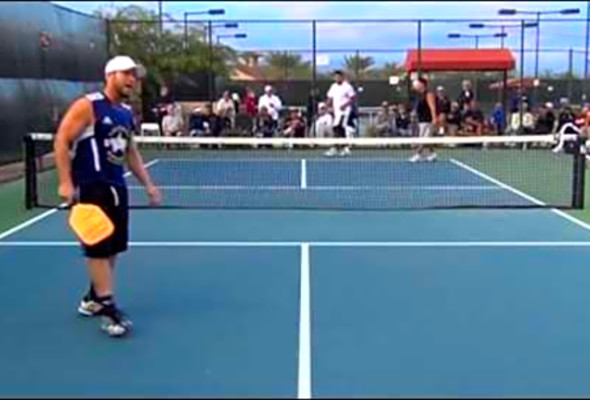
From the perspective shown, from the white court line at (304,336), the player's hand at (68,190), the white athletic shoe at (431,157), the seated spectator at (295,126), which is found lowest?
the white court line at (304,336)

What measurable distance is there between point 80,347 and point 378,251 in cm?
348

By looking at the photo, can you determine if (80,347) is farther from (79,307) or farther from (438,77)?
(438,77)

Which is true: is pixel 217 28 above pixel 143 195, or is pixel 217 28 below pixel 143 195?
above

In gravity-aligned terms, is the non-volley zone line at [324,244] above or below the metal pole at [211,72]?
below

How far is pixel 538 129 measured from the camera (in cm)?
2286

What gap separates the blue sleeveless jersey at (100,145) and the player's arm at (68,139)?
6cm

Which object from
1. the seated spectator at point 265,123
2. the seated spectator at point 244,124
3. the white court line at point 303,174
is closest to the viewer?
the white court line at point 303,174

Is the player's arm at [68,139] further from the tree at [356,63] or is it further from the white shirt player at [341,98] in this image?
the tree at [356,63]

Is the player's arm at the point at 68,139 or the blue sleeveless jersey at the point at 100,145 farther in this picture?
the blue sleeveless jersey at the point at 100,145

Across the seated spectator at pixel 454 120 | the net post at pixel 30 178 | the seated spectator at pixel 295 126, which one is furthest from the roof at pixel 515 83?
the net post at pixel 30 178

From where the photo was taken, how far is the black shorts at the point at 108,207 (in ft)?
17.4

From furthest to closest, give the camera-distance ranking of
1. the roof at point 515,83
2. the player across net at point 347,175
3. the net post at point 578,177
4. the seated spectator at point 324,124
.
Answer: the roof at point 515,83 < the seated spectator at point 324,124 < the player across net at point 347,175 < the net post at point 578,177

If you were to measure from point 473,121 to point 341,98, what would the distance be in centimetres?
578

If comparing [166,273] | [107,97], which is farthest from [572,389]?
[166,273]
